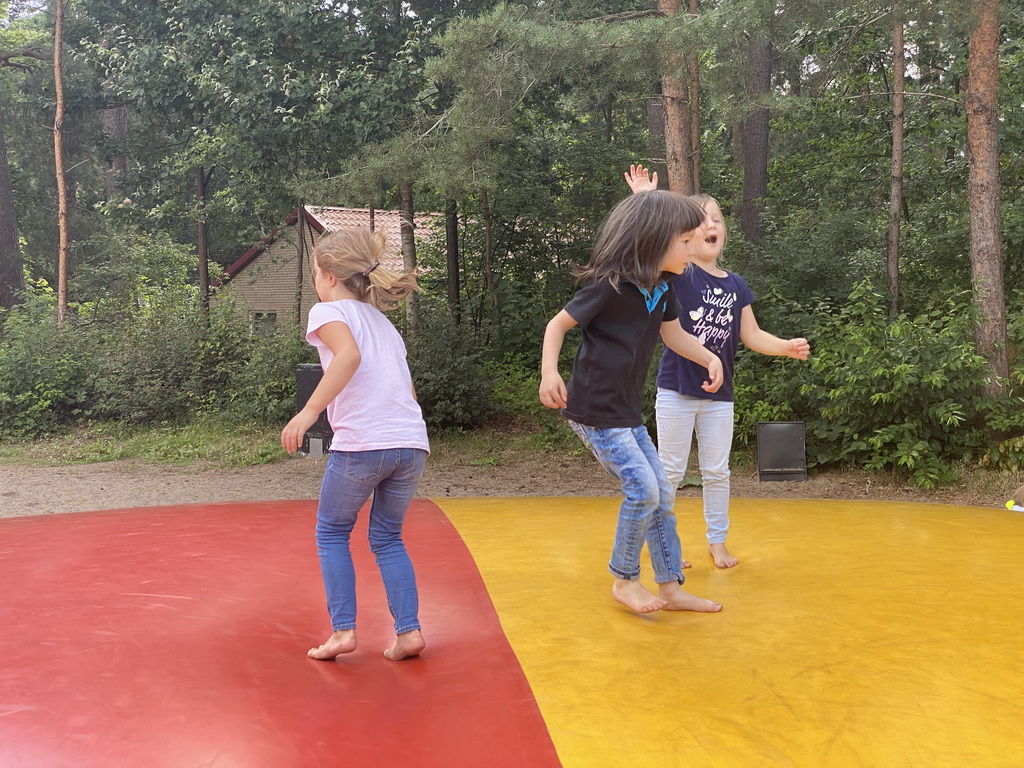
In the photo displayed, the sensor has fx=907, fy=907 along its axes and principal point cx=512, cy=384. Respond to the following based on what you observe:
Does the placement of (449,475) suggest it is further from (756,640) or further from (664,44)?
(756,640)

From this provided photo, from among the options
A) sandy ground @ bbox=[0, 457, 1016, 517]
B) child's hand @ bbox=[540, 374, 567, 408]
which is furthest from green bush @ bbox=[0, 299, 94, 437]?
child's hand @ bbox=[540, 374, 567, 408]

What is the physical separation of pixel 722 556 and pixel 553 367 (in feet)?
5.01

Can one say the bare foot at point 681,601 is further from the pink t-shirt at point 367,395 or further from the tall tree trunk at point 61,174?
the tall tree trunk at point 61,174

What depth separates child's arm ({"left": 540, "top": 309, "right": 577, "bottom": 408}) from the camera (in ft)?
9.52

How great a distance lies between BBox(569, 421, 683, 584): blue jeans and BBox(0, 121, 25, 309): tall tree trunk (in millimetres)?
15184

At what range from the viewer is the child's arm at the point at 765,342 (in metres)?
3.64

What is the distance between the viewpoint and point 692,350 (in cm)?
348

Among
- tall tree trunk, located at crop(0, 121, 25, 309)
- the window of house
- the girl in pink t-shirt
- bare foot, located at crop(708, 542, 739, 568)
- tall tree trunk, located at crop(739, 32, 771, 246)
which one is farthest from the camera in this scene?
tall tree trunk, located at crop(0, 121, 25, 309)

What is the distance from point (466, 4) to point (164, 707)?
11.7 m

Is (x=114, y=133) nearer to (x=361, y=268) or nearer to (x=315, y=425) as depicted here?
(x=315, y=425)

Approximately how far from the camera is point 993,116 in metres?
7.08

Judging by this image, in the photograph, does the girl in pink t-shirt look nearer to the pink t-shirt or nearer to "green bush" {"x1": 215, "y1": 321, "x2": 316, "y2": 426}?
the pink t-shirt

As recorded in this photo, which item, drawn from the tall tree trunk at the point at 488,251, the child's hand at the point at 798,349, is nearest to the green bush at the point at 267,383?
the tall tree trunk at the point at 488,251

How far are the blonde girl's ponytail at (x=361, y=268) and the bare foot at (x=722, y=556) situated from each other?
1914mm
